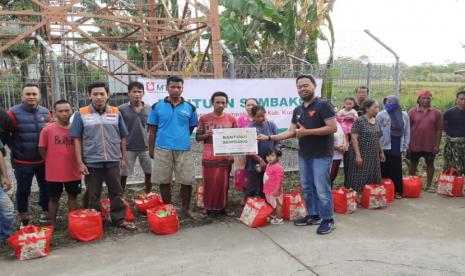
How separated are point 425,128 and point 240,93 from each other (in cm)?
293

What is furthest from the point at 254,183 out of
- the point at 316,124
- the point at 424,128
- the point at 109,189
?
the point at 424,128

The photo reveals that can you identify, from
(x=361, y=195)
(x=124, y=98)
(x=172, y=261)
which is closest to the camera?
(x=172, y=261)

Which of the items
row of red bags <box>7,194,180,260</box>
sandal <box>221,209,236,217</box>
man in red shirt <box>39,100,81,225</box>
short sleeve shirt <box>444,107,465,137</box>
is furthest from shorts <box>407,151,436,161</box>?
man in red shirt <box>39,100,81,225</box>

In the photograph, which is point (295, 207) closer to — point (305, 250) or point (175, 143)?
point (305, 250)

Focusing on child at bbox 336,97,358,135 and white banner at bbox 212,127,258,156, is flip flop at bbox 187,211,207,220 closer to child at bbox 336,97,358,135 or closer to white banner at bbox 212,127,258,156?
white banner at bbox 212,127,258,156

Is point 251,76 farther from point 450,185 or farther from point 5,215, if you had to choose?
point 5,215

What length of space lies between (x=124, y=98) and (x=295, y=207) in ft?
18.2

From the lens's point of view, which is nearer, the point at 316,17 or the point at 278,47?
the point at 316,17

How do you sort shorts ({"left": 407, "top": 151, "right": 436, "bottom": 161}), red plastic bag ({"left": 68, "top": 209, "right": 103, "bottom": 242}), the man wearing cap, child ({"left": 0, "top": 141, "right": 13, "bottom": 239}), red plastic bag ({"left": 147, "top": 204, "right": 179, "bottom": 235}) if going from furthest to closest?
shorts ({"left": 407, "top": 151, "right": 436, "bottom": 161})
the man wearing cap
red plastic bag ({"left": 147, "top": 204, "right": 179, "bottom": 235})
red plastic bag ({"left": 68, "top": 209, "right": 103, "bottom": 242})
child ({"left": 0, "top": 141, "right": 13, "bottom": 239})

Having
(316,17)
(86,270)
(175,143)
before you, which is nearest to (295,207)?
(175,143)

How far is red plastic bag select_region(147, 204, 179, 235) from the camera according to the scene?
173 inches

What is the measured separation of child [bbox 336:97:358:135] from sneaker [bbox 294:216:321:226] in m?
1.59

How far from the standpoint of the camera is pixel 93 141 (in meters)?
4.29

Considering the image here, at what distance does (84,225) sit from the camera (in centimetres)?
419
